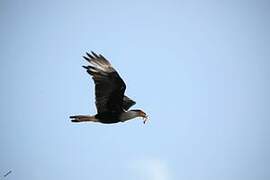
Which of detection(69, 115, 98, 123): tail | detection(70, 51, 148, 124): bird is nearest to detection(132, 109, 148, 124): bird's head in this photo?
detection(70, 51, 148, 124): bird

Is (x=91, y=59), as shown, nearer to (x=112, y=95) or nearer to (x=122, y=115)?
(x=112, y=95)

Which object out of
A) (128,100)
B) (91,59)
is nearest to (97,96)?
(91,59)

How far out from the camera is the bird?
11148mm

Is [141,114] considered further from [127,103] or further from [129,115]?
[127,103]

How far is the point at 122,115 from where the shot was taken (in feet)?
37.6

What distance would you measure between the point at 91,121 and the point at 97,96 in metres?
0.91

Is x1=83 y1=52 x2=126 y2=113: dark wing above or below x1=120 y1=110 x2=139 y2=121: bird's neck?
above

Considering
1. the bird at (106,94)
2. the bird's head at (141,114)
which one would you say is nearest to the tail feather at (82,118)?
the bird at (106,94)

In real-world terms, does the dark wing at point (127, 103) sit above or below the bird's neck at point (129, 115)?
above

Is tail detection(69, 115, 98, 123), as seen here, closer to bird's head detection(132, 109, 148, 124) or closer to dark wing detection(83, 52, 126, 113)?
dark wing detection(83, 52, 126, 113)

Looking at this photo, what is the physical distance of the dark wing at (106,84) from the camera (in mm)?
11133

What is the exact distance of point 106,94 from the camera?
11180mm

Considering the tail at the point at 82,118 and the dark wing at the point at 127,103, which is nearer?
the tail at the point at 82,118

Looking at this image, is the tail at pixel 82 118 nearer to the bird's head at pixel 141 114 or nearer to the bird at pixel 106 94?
the bird at pixel 106 94
